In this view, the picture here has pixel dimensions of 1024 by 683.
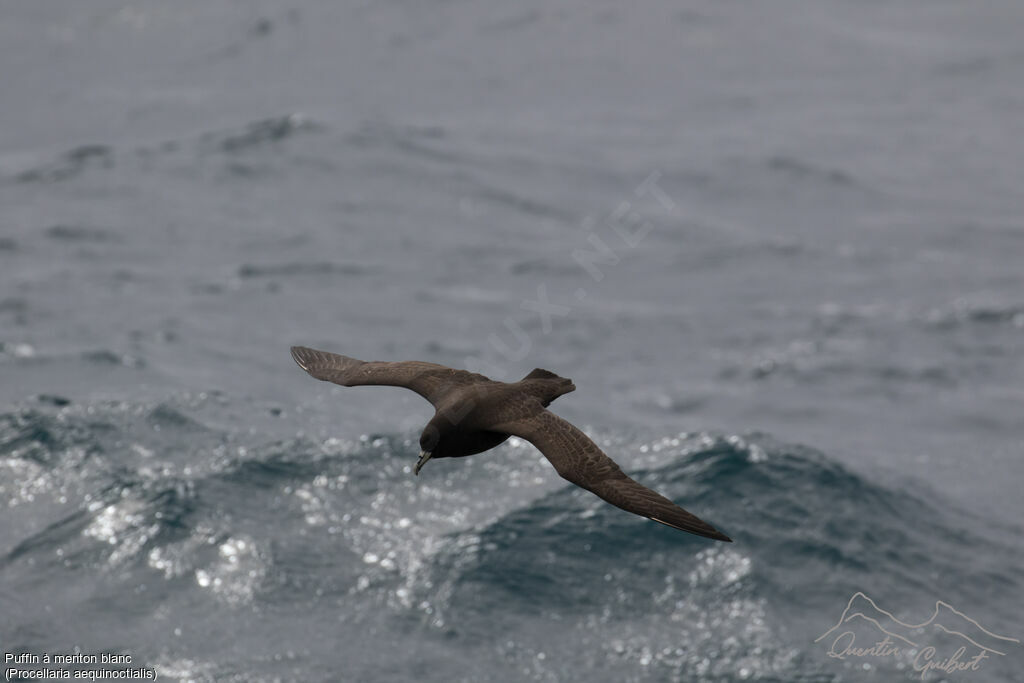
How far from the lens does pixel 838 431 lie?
22125 millimetres

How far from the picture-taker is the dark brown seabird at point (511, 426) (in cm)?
877

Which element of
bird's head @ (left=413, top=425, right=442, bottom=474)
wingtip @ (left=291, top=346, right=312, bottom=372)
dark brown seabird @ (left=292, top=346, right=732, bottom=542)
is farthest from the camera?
wingtip @ (left=291, top=346, right=312, bottom=372)

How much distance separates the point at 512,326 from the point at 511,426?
53.3 ft

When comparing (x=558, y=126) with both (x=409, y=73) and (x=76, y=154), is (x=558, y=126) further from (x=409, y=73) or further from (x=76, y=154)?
(x=76, y=154)

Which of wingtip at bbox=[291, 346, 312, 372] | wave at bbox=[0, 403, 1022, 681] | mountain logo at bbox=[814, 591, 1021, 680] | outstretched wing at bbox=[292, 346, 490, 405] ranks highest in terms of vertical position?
outstretched wing at bbox=[292, 346, 490, 405]

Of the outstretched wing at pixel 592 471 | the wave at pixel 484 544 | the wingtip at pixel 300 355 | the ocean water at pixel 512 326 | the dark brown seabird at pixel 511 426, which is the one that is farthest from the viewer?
the ocean water at pixel 512 326

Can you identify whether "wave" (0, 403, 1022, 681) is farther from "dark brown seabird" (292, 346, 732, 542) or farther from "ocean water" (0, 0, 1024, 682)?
"dark brown seabird" (292, 346, 732, 542)

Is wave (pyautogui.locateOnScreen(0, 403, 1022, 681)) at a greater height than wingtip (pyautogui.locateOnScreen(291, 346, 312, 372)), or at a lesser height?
lesser

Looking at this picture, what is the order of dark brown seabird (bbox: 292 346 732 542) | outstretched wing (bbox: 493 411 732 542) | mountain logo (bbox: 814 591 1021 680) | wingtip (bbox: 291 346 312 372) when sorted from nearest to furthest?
outstretched wing (bbox: 493 411 732 542) < dark brown seabird (bbox: 292 346 732 542) < wingtip (bbox: 291 346 312 372) < mountain logo (bbox: 814 591 1021 680)

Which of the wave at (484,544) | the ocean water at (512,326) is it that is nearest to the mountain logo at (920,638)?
the ocean water at (512,326)

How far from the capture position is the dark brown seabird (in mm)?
8773

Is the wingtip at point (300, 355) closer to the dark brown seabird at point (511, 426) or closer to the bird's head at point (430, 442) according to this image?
the dark brown seabird at point (511, 426)

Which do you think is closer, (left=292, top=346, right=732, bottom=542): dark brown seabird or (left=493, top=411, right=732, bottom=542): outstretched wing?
(left=493, top=411, right=732, bottom=542): outstretched wing

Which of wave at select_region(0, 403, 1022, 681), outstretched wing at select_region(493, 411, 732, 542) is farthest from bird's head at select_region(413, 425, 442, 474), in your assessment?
wave at select_region(0, 403, 1022, 681)
